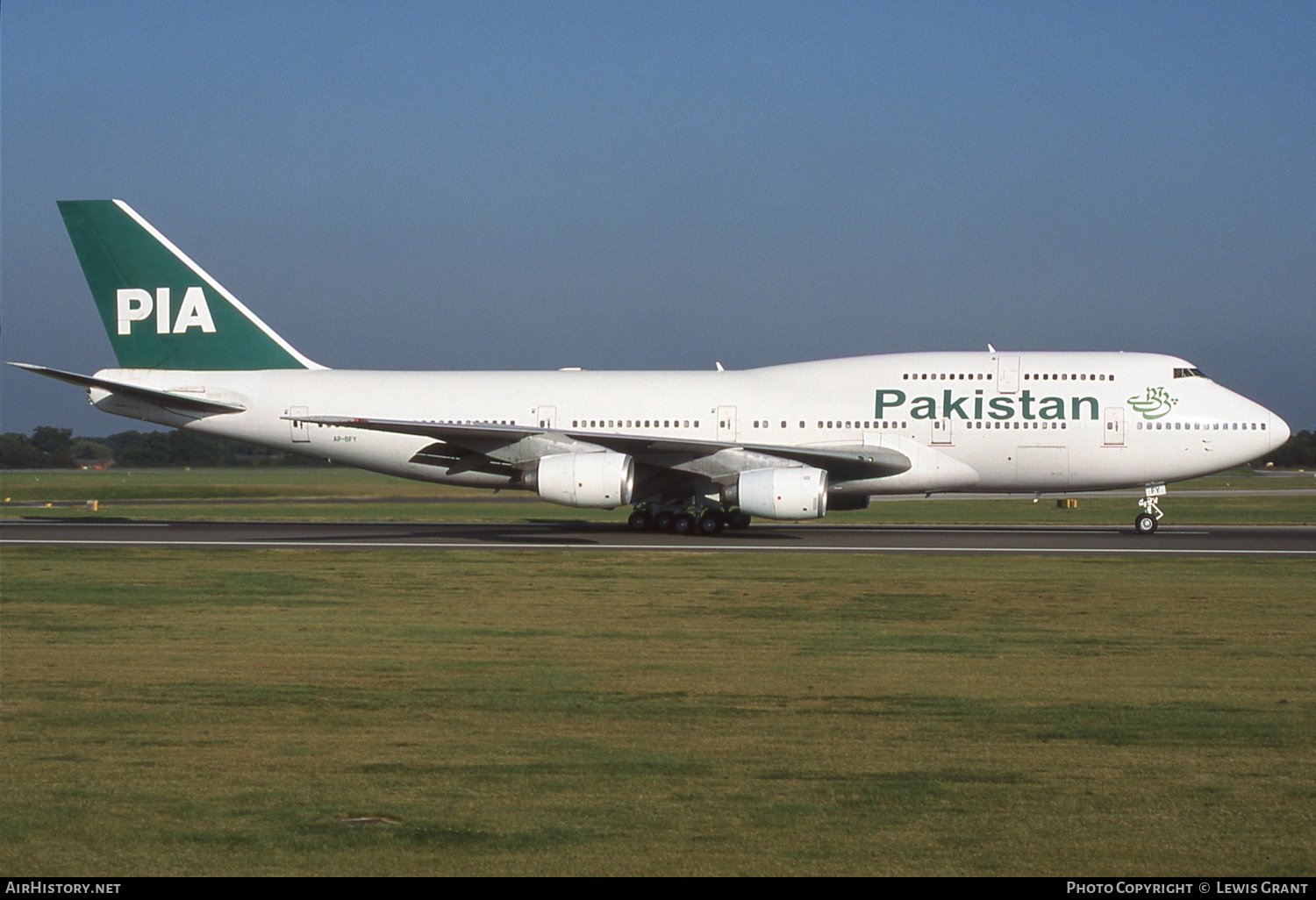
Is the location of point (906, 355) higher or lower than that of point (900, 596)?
higher

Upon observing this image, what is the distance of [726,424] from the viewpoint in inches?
1128

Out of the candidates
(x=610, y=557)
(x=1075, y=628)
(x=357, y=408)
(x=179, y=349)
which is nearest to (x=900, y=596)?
(x=1075, y=628)

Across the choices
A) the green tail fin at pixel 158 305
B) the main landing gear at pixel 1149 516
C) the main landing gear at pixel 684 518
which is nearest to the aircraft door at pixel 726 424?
the main landing gear at pixel 684 518

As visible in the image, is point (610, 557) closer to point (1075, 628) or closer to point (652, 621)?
point (652, 621)

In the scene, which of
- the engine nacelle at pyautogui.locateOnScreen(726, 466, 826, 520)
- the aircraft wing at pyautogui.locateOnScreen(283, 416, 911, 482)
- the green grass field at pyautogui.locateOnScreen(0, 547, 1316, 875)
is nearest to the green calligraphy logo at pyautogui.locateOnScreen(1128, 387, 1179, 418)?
the aircraft wing at pyautogui.locateOnScreen(283, 416, 911, 482)

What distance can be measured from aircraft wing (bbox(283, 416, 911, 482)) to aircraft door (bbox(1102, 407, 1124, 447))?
14.4 feet

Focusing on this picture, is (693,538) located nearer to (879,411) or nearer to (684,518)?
(684,518)

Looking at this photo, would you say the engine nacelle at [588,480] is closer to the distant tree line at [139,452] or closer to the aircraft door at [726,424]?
the aircraft door at [726,424]

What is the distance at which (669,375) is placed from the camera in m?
29.9

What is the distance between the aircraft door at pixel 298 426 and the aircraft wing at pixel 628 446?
3289 millimetres

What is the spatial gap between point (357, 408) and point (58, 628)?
16584 millimetres

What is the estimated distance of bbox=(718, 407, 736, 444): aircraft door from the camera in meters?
28.5

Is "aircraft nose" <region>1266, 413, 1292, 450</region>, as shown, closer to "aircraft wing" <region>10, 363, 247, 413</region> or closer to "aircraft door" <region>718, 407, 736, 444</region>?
"aircraft door" <region>718, 407, 736, 444</region>
